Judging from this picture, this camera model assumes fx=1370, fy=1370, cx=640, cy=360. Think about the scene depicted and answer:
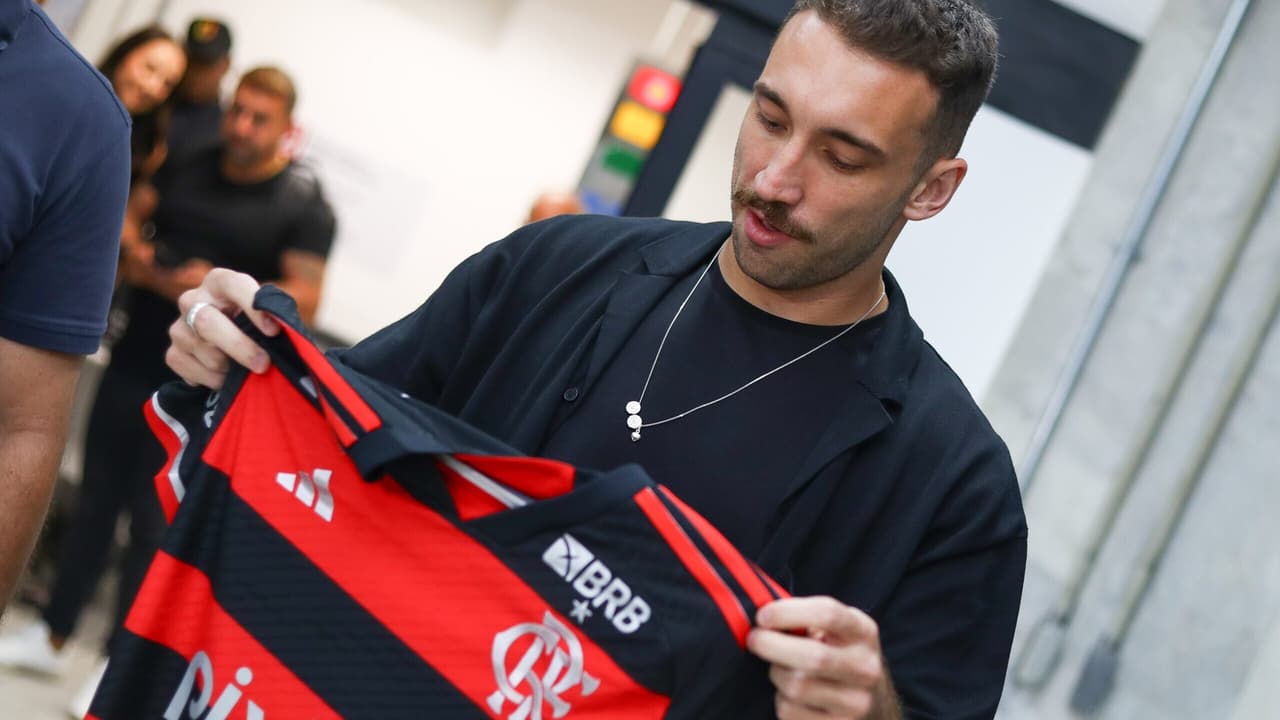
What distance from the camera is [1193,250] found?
4789 millimetres

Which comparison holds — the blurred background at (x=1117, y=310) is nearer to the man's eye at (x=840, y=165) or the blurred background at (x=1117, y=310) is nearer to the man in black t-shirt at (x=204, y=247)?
the man in black t-shirt at (x=204, y=247)

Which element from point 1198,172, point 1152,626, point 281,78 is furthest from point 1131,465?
point 281,78

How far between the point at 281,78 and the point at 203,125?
0.45 meters

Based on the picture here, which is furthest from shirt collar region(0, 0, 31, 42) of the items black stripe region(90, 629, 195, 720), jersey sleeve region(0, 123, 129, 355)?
black stripe region(90, 629, 195, 720)

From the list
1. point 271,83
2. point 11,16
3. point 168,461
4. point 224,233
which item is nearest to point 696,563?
point 168,461

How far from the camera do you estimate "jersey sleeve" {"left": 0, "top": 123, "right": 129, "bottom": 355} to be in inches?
69.6

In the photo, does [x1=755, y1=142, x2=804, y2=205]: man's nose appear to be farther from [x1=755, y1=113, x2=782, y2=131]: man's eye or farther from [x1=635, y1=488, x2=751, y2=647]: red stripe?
[x1=635, y1=488, x2=751, y2=647]: red stripe

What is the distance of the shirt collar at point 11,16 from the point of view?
1.71 meters

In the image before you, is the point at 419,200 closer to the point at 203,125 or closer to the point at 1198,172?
the point at 203,125

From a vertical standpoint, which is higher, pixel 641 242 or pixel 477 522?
pixel 641 242

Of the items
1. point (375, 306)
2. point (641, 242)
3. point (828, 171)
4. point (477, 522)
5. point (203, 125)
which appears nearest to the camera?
point (477, 522)

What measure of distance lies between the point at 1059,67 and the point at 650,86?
111 inches

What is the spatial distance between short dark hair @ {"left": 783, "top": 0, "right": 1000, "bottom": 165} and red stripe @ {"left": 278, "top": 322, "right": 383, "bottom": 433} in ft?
2.37

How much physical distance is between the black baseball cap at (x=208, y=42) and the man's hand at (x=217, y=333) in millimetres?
3132
